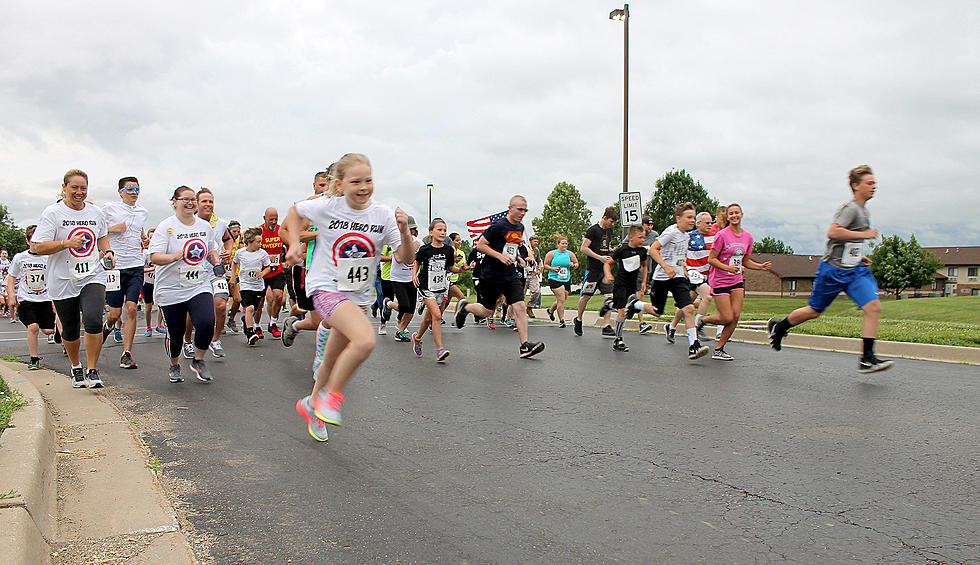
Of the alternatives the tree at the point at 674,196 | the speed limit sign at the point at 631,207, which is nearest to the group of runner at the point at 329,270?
the speed limit sign at the point at 631,207

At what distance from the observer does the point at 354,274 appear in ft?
16.7

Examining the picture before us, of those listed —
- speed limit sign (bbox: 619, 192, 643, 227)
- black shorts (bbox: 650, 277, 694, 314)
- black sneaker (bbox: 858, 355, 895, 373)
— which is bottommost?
black sneaker (bbox: 858, 355, 895, 373)

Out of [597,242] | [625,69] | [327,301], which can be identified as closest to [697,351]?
[597,242]

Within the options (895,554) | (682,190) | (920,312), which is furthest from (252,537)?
(682,190)

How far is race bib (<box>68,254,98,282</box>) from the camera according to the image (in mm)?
6820

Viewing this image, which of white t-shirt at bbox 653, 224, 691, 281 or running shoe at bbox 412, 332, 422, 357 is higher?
white t-shirt at bbox 653, 224, 691, 281

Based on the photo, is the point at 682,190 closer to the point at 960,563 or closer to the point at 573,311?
the point at 573,311

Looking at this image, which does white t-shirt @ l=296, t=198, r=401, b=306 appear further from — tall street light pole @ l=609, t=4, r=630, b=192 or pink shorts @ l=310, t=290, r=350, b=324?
tall street light pole @ l=609, t=4, r=630, b=192

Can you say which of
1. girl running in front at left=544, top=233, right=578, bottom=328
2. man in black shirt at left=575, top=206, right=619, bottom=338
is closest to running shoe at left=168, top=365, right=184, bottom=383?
man in black shirt at left=575, top=206, right=619, bottom=338

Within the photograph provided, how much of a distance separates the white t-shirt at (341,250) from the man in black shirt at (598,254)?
683 cm

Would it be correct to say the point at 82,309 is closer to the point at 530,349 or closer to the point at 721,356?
the point at 530,349

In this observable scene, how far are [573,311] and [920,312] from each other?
8339 mm

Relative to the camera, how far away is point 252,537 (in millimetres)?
3215

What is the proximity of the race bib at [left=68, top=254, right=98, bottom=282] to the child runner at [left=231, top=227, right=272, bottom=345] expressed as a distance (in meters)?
4.74
